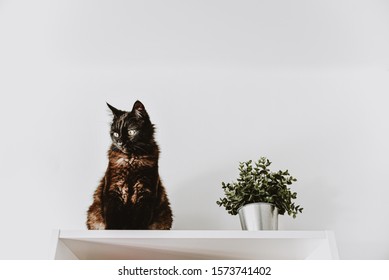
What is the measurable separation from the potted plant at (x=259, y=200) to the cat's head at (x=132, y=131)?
27 cm

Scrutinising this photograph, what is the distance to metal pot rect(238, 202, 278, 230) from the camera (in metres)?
1.14

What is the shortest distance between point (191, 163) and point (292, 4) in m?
0.67

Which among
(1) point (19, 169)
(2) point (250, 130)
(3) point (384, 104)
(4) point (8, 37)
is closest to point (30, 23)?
(4) point (8, 37)

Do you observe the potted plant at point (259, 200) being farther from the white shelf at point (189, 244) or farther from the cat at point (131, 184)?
the cat at point (131, 184)

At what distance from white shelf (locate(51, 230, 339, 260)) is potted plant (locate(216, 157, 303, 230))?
0.07m

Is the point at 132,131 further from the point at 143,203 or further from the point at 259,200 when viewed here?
the point at 259,200

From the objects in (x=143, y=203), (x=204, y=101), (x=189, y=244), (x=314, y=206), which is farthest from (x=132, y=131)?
(x=314, y=206)

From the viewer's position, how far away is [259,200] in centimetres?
119

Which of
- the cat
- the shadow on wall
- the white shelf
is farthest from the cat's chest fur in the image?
the shadow on wall

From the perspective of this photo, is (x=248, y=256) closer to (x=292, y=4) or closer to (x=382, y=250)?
(x=382, y=250)

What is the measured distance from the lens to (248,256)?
3.73 feet
